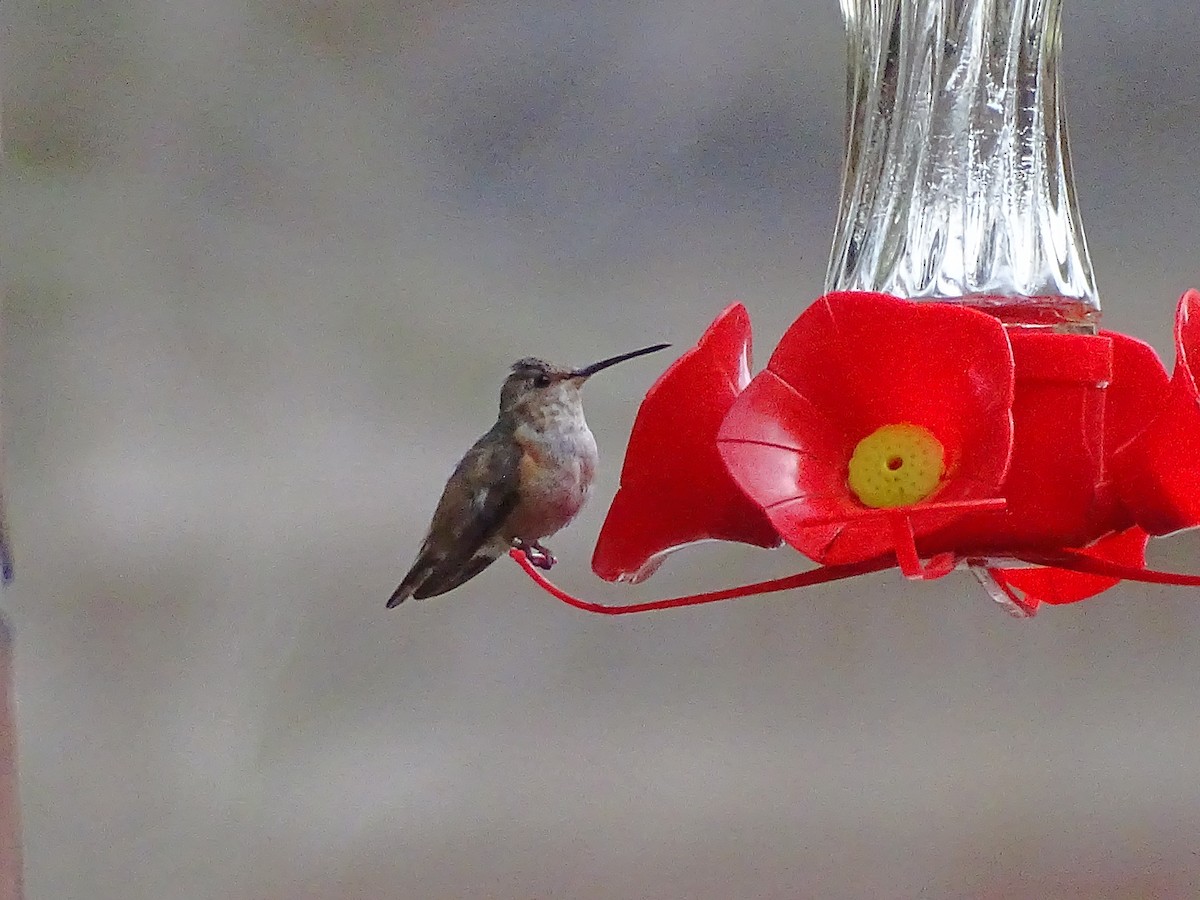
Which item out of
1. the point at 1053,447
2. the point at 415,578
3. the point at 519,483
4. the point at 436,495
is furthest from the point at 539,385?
the point at 436,495

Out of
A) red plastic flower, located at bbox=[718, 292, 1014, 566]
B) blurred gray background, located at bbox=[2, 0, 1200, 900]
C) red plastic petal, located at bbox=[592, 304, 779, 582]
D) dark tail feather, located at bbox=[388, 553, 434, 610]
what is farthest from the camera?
blurred gray background, located at bbox=[2, 0, 1200, 900]

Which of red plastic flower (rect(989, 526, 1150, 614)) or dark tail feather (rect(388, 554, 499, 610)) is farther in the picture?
dark tail feather (rect(388, 554, 499, 610))

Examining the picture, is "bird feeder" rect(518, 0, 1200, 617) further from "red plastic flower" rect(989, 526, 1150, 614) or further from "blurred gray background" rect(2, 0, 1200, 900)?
"blurred gray background" rect(2, 0, 1200, 900)

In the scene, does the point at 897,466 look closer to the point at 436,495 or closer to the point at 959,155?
the point at 959,155

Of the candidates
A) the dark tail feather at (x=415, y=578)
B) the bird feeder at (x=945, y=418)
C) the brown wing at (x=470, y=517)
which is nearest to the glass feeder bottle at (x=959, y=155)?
the bird feeder at (x=945, y=418)

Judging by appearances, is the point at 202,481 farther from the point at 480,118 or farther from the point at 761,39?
the point at 761,39

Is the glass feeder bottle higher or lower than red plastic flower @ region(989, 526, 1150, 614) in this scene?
higher

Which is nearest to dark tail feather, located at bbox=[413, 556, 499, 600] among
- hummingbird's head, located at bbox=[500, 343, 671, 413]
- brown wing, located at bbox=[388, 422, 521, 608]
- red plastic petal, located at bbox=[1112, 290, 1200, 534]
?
brown wing, located at bbox=[388, 422, 521, 608]
